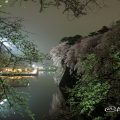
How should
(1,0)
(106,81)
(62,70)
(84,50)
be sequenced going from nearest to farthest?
(1,0) → (106,81) → (84,50) → (62,70)

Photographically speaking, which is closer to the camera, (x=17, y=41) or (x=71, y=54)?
(x=17, y=41)

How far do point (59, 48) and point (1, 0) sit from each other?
77.5 feet

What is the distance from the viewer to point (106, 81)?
8820mm

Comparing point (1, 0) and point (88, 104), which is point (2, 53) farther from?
point (88, 104)

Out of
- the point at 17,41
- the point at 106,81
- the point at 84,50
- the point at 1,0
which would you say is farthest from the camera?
the point at 84,50

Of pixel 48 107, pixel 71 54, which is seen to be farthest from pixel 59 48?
pixel 48 107

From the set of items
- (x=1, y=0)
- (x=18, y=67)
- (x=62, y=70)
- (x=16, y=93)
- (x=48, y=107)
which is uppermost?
(x=1, y=0)

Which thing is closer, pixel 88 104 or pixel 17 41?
pixel 17 41

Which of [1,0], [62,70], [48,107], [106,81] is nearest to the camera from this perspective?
[1,0]

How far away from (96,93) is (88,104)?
1.46 feet

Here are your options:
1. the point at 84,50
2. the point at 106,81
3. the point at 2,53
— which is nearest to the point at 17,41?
the point at 2,53

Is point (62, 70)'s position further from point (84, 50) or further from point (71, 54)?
point (84, 50)

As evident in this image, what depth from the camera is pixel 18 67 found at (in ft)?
20.0

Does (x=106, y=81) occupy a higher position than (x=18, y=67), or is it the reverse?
(x=18, y=67)
